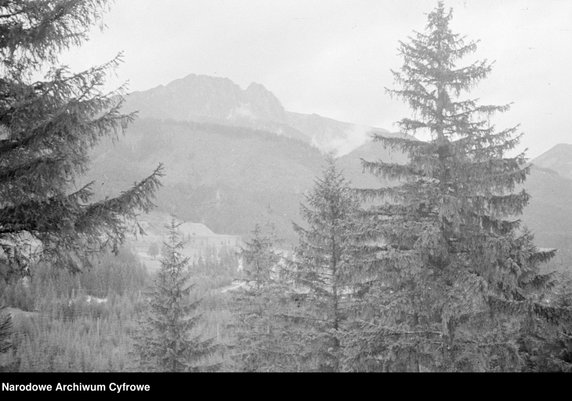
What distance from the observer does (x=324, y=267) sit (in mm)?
13383

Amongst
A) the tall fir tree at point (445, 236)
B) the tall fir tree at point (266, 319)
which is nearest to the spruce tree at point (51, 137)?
the tall fir tree at point (445, 236)

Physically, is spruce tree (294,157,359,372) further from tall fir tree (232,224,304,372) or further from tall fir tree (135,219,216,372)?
tall fir tree (135,219,216,372)

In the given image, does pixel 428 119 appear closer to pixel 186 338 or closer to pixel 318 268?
pixel 318 268

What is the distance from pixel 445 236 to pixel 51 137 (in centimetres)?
843

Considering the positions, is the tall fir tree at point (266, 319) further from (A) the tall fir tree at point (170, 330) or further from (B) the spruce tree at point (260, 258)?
(A) the tall fir tree at point (170, 330)

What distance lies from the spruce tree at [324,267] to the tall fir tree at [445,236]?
9.10 ft

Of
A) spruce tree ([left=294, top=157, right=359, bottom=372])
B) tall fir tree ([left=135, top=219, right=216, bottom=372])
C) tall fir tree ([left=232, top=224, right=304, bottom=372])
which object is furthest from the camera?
tall fir tree ([left=135, top=219, right=216, bottom=372])

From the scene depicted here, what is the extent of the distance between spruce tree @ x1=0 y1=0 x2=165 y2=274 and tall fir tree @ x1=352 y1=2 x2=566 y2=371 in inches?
235

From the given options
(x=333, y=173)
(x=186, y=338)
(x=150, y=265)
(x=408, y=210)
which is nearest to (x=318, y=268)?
(x=333, y=173)

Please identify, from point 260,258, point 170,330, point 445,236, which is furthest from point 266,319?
point 445,236

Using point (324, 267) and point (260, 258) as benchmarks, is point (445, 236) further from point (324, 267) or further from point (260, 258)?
point (260, 258)

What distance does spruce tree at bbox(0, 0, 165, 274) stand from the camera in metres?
5.71

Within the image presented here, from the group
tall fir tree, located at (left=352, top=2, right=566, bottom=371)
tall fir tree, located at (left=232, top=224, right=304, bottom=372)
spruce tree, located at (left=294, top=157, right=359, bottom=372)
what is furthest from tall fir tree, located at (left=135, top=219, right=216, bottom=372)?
tall fir tree, located at (left=352, top=2, right=566, bottom=371)

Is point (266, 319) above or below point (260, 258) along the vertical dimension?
below
